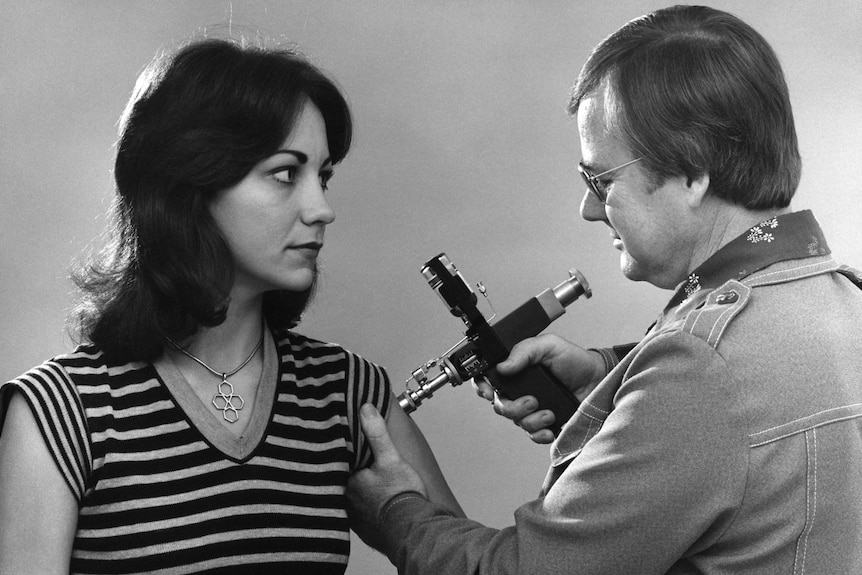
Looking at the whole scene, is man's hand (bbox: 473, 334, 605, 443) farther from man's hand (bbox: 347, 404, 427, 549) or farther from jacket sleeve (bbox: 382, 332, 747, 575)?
jacket sleeve (bbox: 382, 332, 747, 575)

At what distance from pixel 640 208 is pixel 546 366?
490mm

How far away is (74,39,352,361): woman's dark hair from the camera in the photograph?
5.93 feet

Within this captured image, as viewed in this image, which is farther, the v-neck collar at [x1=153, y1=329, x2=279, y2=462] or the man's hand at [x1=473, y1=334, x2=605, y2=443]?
the man's hand at [x1=473, y1=334, x2=605, y2=443]

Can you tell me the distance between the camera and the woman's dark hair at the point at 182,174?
1809mm

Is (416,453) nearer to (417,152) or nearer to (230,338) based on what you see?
(230,338)

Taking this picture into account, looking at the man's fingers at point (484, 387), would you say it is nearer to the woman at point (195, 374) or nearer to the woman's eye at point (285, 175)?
the woman at point (195, 374)

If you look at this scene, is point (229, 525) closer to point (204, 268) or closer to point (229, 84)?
point (204, 268)

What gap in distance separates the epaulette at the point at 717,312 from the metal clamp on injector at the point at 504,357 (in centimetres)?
52

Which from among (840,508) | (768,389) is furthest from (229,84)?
(840,508)

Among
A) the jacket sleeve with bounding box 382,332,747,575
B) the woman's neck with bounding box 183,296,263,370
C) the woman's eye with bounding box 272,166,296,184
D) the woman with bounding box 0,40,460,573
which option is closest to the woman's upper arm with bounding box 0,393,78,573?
the woman with bounding box 0,40,460,573

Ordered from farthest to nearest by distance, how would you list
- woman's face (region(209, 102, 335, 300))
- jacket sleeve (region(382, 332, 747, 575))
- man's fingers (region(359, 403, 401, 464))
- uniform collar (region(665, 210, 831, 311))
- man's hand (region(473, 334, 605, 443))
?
man's hand (region(473, 334, 605, 443)), man's fingers (region(359, 403, 401, 464)), woman's face (region(209, 102, 335, 300)), uniform collar (region(665, 210, 831, 311)), jacket sleeve (region(382, 332, 747, 575))

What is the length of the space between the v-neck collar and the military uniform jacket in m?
0.52

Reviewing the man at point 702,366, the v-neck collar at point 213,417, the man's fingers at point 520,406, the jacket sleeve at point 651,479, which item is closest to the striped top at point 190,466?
the v-neck collar at point 213,417

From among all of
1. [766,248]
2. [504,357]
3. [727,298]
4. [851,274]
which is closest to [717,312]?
[727,298]
